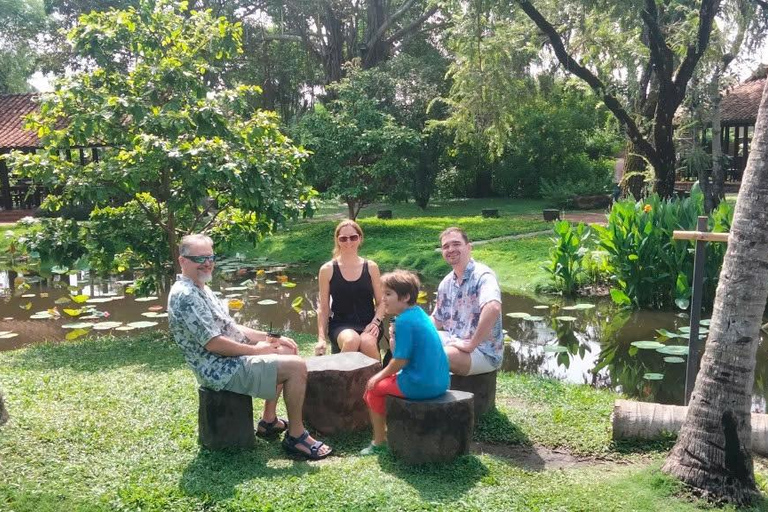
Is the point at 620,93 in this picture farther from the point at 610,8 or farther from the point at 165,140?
the point at 165,140

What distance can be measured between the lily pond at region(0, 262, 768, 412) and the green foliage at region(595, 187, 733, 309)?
287 mm

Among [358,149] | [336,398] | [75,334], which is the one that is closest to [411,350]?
[336,398]

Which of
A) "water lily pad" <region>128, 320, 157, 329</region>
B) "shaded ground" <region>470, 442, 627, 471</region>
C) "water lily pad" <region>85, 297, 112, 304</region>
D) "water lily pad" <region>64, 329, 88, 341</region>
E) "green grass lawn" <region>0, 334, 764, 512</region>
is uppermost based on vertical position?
"green grass lawn" <region>0, 334, 764, 512</region>

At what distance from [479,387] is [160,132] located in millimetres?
4597

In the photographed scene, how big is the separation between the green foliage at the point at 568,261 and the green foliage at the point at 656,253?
80 centimetres

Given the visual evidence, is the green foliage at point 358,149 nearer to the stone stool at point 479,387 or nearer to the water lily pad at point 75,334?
the water lily pad at point 75,334

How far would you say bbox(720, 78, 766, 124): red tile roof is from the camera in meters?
24.3

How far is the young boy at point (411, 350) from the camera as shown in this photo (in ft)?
13.7

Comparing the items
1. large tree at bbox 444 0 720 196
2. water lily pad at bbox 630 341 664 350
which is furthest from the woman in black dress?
large tree at bbox 444 0 720 196

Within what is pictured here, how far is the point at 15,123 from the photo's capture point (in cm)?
2350

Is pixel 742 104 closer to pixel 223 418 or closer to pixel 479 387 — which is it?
pixel 479 387

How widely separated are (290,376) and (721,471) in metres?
2.39

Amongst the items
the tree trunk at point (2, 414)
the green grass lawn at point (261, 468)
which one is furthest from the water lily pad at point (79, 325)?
the tree trunk at point (2, 414)

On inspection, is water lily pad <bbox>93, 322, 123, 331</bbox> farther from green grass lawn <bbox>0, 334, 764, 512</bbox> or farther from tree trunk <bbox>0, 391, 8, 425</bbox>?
tree trunk <bbox>0, 391, 8, 425</bbox>
